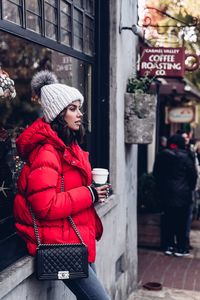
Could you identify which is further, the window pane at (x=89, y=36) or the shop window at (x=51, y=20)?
the window pane at (x=89, y=36)

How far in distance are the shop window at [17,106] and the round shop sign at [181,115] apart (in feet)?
20.9

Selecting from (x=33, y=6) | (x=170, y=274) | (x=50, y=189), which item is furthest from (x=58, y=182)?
(x=170, y=274)

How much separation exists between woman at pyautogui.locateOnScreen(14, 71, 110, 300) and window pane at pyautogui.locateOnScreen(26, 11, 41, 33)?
0.65 metres

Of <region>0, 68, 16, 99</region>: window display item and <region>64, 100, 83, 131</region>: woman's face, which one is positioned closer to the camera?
<region>64, 100, 83, 131</region>: woman's face

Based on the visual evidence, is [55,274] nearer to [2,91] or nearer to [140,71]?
[2,91]

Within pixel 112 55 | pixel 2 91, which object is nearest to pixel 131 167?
pixel 112 55

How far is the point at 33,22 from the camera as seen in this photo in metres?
3.78

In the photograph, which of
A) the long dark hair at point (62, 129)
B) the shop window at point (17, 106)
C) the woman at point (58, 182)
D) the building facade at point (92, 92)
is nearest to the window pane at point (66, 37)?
the building facade at point (92, 92)

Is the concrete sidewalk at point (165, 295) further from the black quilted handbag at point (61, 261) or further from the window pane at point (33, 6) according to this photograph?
the window pane at point (33, 6)

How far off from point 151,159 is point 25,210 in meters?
10.1

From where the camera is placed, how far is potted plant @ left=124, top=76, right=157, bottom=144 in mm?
5418

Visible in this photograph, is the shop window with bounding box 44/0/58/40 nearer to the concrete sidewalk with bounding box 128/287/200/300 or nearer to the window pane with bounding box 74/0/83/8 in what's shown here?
the window pane with bounding box 74/0/83/8

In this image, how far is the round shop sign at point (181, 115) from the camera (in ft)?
41.2

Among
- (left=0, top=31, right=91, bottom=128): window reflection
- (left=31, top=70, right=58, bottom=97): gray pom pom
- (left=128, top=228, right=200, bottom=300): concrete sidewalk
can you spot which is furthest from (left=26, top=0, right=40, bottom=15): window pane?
(left=128, top=228, right=200, bottom=300): concrete sidewalk
